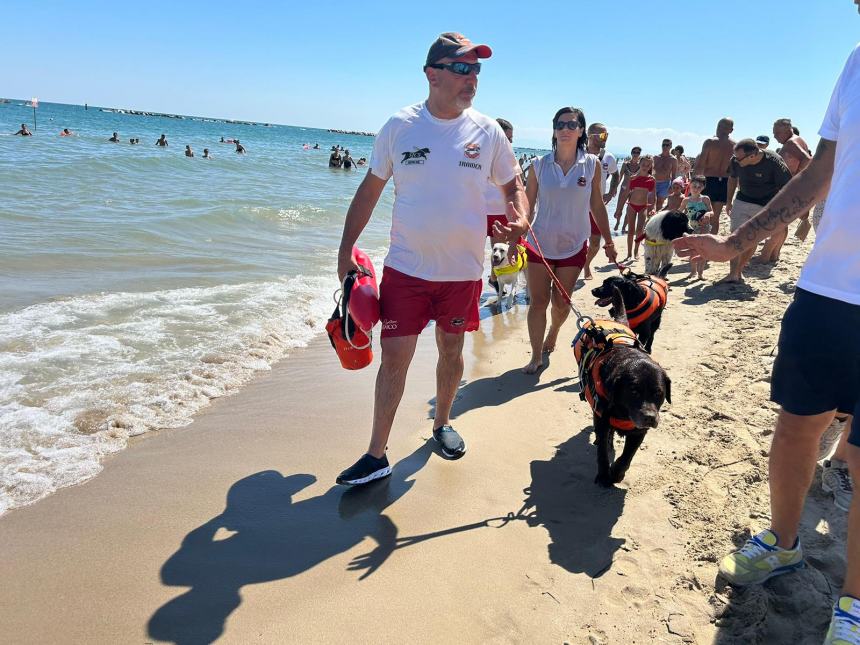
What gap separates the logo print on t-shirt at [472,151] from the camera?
2941 mm

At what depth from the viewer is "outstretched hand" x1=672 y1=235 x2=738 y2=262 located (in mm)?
2301

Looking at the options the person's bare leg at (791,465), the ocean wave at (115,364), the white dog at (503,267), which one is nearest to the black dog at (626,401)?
the person's bare leg at (791,465)

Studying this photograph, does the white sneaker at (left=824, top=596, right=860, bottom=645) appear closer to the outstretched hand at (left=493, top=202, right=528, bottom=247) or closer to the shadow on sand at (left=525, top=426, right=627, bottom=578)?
the shadow on sand at (left=525, top=426, right=627, bottom=578)

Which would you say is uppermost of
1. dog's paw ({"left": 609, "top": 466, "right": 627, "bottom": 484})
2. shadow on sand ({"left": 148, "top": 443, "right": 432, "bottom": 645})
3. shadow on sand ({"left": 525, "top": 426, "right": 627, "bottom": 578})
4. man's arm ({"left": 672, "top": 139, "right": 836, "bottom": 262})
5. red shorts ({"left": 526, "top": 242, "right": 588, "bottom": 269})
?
man's arm ({"left": 672, "top": 139, "right": 836, "bottom": 262})

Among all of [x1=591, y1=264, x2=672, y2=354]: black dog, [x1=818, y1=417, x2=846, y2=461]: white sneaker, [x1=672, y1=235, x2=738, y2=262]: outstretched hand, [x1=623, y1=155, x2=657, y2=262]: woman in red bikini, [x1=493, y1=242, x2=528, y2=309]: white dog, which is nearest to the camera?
[x1=672, y1=235, x2=738, y2=262]: outstretched hand

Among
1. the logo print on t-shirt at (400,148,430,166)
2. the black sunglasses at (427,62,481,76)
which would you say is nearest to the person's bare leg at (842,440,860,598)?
the logo print on t-shirt at (400,148,430,166)

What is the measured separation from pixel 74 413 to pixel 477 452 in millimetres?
2593

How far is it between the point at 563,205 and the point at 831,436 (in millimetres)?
2433

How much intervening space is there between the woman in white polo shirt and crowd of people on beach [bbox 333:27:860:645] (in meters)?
0.01

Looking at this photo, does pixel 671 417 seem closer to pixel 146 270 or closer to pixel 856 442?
pixel 856 442

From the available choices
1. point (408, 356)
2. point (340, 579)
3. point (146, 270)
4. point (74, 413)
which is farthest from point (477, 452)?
point (146, 270)

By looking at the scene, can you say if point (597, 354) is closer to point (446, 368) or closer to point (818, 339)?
point (446, 368)

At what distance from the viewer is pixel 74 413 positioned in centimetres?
370

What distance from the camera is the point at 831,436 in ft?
10.3
